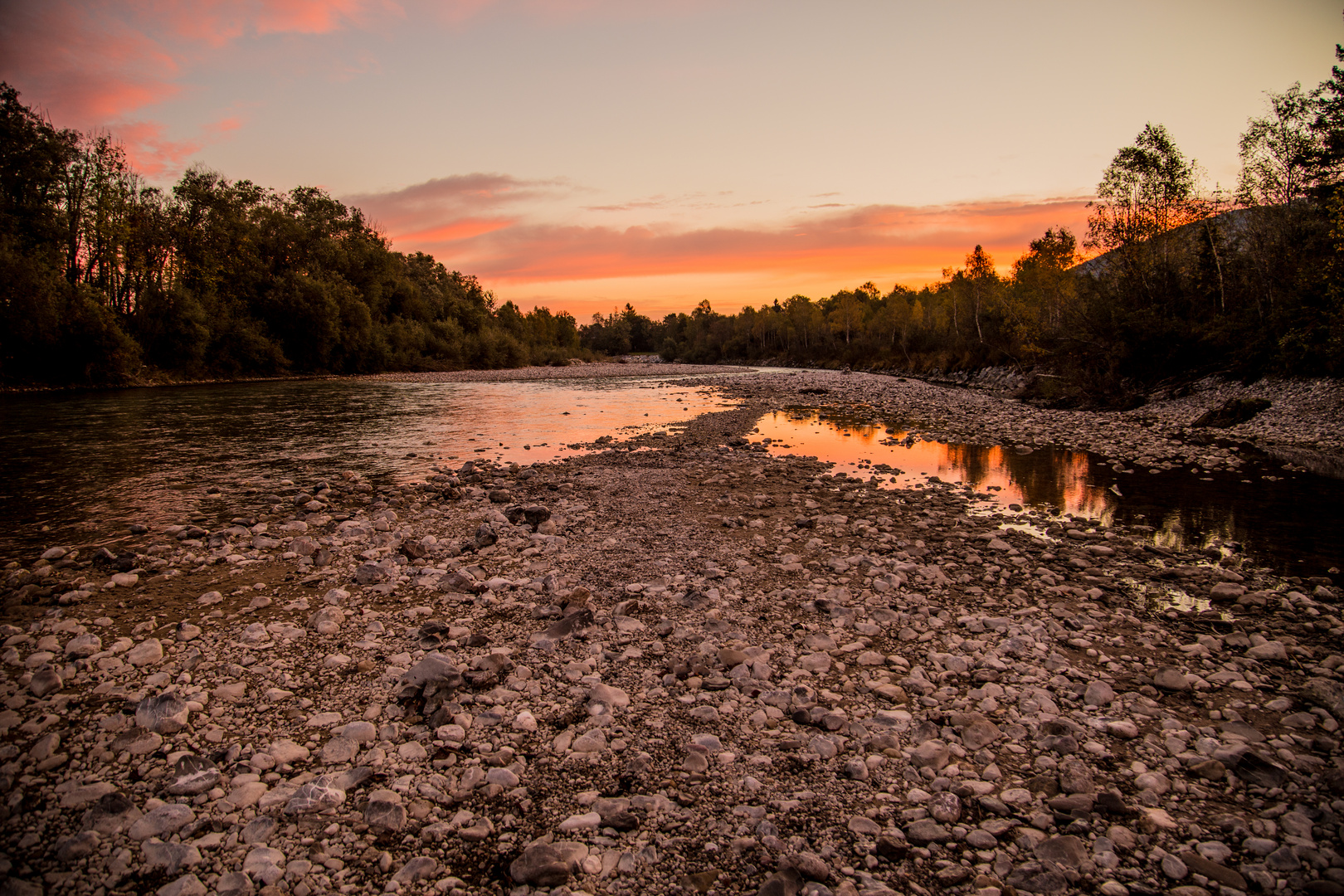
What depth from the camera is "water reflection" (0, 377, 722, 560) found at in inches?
434

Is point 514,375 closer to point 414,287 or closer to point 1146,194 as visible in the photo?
point 414,287

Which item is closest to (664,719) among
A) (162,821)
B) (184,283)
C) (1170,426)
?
(162,821)

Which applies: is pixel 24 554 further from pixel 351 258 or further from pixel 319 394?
pixel 351 258

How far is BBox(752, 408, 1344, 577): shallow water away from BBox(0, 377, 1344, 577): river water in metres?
0.05

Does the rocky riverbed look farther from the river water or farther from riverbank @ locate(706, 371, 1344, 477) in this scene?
riverbank @ locate(706, 371, 1344, 477)

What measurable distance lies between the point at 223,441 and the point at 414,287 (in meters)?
86.0

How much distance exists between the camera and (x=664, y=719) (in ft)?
15.5

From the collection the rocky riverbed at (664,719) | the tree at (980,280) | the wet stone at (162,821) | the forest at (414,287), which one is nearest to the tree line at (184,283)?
the forest at (414,287)

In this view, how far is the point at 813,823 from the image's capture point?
11.9 ft

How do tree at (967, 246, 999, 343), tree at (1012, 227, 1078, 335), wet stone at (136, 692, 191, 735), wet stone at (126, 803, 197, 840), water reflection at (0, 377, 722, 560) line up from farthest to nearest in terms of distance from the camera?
1. tree at (967, 246, 999, 343)
2. tree at (1012, 227, 1078, 335)
3. water reflection at (0, 377, 722, 560)
4. wet stone at (136, 692, 191, 735)
5. wet stone at (126, 803, 197, 840)

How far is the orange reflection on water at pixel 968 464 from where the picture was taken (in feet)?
41.2

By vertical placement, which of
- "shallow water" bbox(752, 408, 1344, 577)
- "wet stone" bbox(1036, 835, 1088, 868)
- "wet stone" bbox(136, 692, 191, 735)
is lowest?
"wet stone" bbox(1036, 835, 1088, 868)

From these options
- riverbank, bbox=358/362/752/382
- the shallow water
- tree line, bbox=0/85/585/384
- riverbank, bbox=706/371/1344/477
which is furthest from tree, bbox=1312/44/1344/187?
tree line, bbox=0/85/585/384

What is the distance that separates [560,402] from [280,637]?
3200 centimetres
